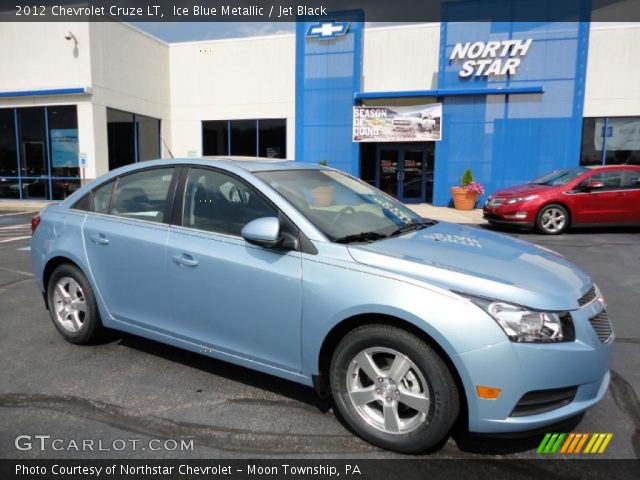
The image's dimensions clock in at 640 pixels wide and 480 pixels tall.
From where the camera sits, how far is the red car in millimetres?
10797

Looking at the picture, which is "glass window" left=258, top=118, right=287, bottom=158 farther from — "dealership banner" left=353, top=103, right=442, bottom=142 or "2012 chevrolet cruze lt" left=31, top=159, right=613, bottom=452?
"2012 chevrolet cruze lt" left=31, top=159, right=613, bottom=452

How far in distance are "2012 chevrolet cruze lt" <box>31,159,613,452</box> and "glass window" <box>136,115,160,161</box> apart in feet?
56.4

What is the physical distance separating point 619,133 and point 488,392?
1777 cm

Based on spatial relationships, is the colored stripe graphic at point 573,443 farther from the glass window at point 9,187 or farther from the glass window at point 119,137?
the glass window at point 9,187

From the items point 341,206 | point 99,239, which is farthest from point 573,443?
point 99,239

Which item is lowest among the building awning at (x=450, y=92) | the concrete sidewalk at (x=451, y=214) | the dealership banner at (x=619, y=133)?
the concrete sidewalk at (x=451, y=214)

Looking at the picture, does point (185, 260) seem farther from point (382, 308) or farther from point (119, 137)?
point (119, 137)

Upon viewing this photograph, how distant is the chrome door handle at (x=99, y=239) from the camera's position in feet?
12.6

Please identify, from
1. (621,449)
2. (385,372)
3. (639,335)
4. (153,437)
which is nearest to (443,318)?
(385,372)

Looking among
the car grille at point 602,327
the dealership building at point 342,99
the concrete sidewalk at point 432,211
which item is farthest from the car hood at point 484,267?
the dealership building at point 342,99

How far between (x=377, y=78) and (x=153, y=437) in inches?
684

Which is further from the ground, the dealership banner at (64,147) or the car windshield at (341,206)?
the dealership banner at (64,147)

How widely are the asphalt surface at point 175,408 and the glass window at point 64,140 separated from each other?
1544 cm

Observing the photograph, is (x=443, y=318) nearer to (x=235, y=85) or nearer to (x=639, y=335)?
(x=639, y=335)
